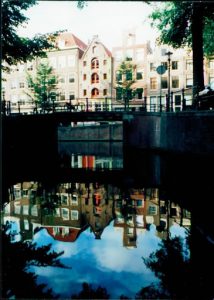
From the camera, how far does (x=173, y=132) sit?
1296 cm

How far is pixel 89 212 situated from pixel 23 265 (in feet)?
6.72

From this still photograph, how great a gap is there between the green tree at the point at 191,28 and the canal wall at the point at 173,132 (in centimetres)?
172

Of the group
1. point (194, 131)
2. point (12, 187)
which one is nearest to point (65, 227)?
point (12, 187)

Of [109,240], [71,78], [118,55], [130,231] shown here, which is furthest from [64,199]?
[71,78]

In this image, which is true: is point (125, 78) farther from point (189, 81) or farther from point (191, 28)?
point (191, 28)

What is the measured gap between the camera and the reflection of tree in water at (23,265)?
2465mm

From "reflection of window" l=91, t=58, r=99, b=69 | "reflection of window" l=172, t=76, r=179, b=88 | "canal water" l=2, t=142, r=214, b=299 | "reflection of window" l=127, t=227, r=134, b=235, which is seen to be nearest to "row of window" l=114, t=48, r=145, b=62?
"reflection of window" l=91, t=58, r=99, b=69

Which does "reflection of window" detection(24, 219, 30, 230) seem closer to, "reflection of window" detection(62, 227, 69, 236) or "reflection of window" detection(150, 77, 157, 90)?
"reflection of window" detection(62, 227, 69, 236)

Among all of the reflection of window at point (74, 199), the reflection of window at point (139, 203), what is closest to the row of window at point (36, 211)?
the reflection of window at point (74, 199)

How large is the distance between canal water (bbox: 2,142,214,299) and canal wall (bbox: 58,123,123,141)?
20.1 m

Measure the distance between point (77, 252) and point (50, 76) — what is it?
31.6m

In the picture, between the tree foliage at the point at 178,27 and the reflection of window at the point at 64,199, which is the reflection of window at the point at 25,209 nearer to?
Answer: the reflection of window at the point at 64,199

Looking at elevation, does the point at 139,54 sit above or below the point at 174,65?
above

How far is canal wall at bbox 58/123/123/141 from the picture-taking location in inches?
1078
